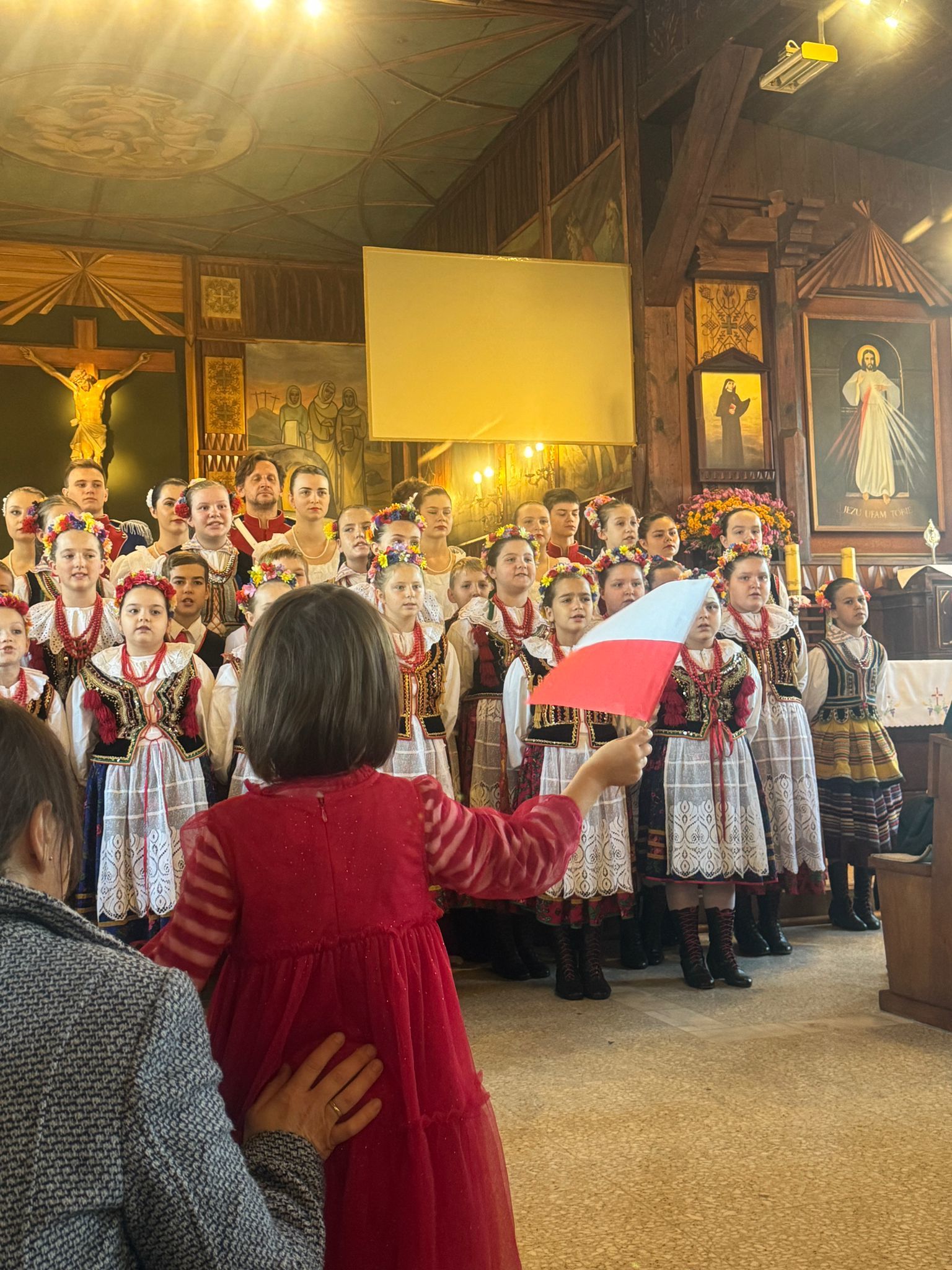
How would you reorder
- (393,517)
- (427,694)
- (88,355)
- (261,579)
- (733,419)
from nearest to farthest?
(427,694) → (261,579) → (393,517) → (733,419) → (88,355)

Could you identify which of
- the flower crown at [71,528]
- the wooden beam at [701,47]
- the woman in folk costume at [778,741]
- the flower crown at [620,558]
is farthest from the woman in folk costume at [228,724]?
the wooden beam at [701,47]

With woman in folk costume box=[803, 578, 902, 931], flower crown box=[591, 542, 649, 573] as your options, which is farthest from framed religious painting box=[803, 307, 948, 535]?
flower crown box=[591, 542, 649, 573]

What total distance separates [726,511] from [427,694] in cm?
277

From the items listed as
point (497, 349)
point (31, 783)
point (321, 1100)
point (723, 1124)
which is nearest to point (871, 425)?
point (497, 349)

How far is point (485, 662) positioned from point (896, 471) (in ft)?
17.2

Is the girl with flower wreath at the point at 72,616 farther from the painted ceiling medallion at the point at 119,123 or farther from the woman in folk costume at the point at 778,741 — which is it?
the painted ceiling medallion at the point at 119,123

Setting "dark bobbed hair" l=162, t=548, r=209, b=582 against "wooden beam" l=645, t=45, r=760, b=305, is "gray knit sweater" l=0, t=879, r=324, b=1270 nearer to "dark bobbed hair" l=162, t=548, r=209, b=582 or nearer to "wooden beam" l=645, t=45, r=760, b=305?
"dark bobbed hair" l=162, t=548, r=209, b=582

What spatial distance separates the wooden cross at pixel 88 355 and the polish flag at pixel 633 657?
11.6 meters

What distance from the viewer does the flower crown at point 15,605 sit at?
179 inches

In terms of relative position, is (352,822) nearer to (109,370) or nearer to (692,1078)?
(692,1078)

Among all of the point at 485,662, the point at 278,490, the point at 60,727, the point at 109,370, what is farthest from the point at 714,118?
the point at 109,370

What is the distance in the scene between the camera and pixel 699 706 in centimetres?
492

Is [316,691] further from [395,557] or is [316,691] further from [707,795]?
[707,795]

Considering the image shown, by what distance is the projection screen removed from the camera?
8.05 m
